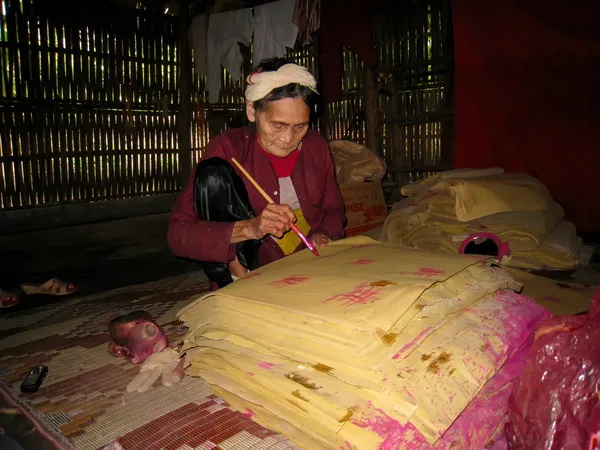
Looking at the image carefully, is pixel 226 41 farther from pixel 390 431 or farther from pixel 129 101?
pixel 390 431

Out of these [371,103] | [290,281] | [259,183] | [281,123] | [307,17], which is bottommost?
[290,281]

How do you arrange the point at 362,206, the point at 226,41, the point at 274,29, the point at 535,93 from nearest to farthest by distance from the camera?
1. the point at 535,93
2. the point at 362,206
3. the point at 274,29
4. the point at 226,41

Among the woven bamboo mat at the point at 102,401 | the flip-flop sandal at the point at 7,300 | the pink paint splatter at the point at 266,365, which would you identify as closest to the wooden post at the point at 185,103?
Result: the flip-flop sandal at the point at 7,300

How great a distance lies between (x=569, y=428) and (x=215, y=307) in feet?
3.13

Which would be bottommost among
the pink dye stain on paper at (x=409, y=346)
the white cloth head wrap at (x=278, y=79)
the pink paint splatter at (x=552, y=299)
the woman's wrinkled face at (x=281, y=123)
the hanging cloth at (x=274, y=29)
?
the pink paint splatter at (x=552, y=299)

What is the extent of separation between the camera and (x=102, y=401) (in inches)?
59.7

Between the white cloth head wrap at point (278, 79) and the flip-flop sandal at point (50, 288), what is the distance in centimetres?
214

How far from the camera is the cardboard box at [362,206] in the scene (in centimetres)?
444

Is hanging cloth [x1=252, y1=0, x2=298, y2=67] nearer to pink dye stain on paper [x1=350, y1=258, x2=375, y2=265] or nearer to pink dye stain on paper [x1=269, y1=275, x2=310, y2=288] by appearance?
pink dye stain on paper [x1=350, y1=258, x2=375, y2=265]

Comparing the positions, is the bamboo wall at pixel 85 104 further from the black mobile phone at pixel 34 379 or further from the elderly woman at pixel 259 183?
the black mobile phone at pixel 34 379

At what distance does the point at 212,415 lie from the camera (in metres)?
1.39

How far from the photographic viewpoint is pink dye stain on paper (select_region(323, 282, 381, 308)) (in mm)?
1121

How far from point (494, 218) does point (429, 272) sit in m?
2.17

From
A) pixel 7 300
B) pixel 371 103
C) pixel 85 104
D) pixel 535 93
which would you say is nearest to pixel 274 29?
pixel 371 103
